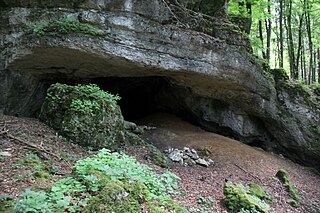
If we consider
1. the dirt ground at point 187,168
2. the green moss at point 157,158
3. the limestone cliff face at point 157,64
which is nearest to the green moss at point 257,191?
the dirt ground at point 187,168

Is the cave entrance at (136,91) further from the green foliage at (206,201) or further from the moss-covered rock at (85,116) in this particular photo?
the green foliage at (206,201)

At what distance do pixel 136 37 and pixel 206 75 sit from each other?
2.84m

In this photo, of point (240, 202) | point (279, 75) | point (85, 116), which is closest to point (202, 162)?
point (240, 202)

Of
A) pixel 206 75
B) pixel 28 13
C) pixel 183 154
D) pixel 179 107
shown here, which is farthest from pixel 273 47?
pixel 28 13

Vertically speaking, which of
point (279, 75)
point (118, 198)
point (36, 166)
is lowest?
point (118, 198)

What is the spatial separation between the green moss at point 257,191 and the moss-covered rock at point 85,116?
150 inches

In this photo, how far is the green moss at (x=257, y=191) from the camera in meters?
7.33

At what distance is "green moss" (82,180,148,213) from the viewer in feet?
12.0

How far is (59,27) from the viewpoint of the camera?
809cm

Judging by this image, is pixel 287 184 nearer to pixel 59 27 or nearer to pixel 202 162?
pixel 202 162

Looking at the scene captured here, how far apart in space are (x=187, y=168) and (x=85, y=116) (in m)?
3.36

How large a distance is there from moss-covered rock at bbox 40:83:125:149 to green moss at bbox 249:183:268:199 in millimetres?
3800

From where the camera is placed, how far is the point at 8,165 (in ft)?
15.4

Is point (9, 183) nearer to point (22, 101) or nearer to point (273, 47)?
point (22, 101)
